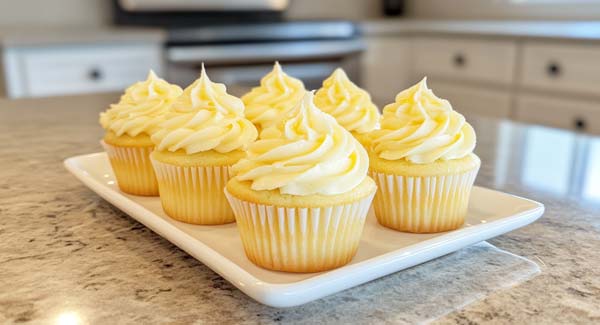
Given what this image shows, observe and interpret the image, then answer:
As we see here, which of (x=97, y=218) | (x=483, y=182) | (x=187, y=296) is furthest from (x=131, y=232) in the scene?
(x=483, y=182)

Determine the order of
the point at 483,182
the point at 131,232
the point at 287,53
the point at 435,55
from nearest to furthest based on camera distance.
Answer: the point at 131,232, the point at 483,182, the point at 287,53, the point at 435,55

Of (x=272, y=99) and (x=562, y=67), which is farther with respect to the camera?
(x=562, y=67)

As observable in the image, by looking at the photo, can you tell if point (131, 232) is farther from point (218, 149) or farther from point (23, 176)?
point (23, 176)

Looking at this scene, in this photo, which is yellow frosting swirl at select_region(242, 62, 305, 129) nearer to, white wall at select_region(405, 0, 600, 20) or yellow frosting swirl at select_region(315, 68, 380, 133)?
yellow frosting swirl at select_region(315, 68, 380, 133)

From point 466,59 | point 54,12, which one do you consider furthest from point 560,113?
point 54,12

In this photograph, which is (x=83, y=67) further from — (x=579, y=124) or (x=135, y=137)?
(x=579, y=124)

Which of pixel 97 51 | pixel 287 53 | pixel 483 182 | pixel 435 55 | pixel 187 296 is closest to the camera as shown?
pixel 187 296
